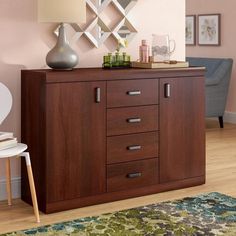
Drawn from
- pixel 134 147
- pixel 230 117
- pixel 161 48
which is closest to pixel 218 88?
pixel 230 117

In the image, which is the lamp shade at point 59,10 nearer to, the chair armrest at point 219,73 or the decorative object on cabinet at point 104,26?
the decorative object on cabinet at point 104,26

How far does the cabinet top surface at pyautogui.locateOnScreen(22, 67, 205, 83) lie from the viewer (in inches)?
140

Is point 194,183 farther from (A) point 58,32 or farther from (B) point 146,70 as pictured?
(A) point 58,32

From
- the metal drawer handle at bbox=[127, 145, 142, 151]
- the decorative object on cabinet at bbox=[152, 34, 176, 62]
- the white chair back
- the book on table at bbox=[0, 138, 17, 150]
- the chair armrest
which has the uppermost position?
the decorative object on cabinet at bbox=[152, 34, 176, 62]

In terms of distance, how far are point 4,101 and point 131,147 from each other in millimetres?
901

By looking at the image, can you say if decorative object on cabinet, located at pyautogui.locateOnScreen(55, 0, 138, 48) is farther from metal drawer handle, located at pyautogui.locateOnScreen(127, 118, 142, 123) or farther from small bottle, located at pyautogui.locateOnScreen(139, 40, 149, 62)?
metal drawer handle, located at pyautogui.locateOnScreen(127, 118, 142, 123)

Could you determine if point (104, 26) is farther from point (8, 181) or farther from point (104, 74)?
point (8, 181)

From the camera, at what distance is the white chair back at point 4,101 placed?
3672 mm

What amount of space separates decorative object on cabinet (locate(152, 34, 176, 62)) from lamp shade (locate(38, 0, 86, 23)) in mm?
759

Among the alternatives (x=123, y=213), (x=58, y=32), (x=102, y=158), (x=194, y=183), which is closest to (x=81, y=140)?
(x=102, y=158)

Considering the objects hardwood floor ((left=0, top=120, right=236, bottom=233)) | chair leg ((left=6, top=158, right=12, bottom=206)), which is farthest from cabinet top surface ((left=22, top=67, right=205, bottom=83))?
hardwood floor ((left=0, top=120, right=236, bottom=233))

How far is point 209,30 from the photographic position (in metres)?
7.54

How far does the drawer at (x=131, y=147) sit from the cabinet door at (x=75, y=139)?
69mm

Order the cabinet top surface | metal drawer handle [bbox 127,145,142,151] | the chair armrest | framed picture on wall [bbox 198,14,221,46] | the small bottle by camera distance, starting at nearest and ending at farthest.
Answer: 1. the cabinet top surface
2. metal drawer handle [bbox 127,145,142,151]
3. the small bottle
4. the chair armrest
5. framed picture on wall [bbox 198,14,221,46]
